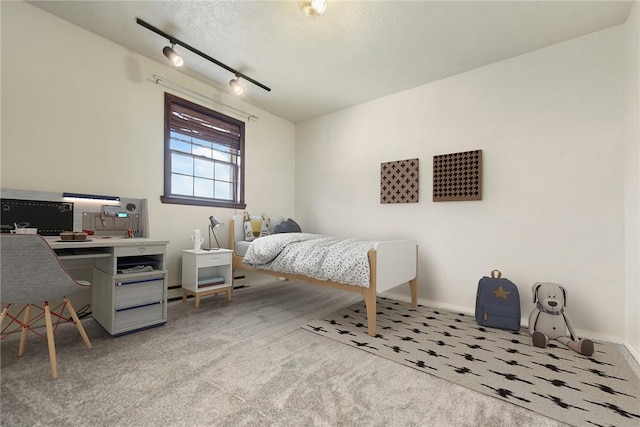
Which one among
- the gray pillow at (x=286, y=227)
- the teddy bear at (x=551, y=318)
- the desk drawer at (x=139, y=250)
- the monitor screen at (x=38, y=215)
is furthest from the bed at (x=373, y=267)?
the monitor screen at (x=38, y=215)

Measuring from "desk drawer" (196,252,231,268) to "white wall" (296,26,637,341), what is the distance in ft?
6.21

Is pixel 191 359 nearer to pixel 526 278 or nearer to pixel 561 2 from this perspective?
pixel 526 278

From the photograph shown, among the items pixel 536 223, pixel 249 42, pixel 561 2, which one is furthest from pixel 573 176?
pixel 249 42

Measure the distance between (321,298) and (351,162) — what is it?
6.54ft

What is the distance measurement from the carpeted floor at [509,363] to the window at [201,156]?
2244 millimetres

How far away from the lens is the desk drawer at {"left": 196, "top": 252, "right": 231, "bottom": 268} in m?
3.07

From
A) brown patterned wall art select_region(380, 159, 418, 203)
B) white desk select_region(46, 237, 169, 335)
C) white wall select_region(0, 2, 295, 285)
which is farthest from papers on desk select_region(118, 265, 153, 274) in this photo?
brown patterned wall art select_region(380, 159, 418, 203)

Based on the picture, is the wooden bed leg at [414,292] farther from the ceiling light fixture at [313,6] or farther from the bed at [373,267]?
the ceiling light fixture at [313,6]

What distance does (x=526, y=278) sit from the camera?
2.73 metres

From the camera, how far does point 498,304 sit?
2568mm

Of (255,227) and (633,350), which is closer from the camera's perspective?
(633,350)

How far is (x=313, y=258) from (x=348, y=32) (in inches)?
83.7

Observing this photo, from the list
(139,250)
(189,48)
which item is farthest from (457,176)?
(139,250)

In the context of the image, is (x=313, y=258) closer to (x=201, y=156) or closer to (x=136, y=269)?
(x=136, y=269)
